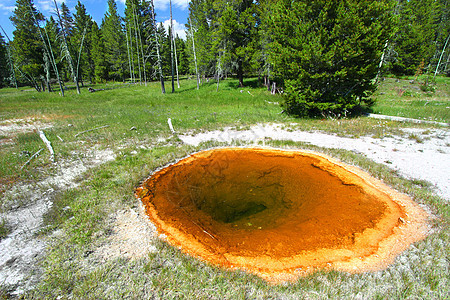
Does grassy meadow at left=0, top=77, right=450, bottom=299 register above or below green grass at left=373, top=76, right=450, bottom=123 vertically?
below

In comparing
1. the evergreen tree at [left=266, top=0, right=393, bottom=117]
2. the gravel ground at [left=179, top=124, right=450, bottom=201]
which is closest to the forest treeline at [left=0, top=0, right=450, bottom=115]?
the evergreen tree at [left=266, top=0, right=393, bottom=117]

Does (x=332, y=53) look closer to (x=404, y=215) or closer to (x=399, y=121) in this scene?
(x=399, y=121)

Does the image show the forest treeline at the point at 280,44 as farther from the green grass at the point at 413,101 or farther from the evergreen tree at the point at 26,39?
the green grass at the point at 413,101

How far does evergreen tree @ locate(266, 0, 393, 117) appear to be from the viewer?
1246 centimetres

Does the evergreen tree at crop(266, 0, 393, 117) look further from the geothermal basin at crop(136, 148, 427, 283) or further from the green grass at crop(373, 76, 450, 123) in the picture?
the geothermal basin at crop(136, 148, 427, 283)

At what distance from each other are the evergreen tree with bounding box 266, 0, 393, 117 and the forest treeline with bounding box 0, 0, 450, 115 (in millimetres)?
57

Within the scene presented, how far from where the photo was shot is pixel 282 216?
562 cm

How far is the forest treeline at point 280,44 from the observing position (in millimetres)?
12930

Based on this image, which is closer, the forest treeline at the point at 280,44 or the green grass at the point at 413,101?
the forest treeline at the point at 280,44

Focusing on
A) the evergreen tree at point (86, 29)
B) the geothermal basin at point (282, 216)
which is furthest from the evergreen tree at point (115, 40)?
the geothermal basin at point (282, 216)

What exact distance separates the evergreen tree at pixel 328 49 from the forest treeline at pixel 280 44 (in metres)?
0.06

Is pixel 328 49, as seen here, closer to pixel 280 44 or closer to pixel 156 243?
pixel 280 44

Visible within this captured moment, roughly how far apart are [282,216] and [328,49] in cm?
1272

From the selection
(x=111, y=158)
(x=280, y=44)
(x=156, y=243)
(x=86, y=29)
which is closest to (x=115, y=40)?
(x=86, y=29)
